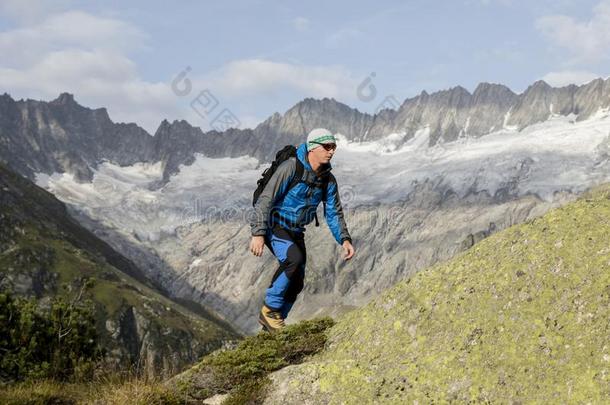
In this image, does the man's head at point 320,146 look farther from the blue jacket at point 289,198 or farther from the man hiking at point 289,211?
the blue jacket at point 289,198

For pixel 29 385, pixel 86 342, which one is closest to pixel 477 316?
pixel 29 385

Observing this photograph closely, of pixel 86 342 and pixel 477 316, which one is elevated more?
pixel 477 316

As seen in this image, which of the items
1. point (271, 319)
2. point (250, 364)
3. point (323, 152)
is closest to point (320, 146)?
point (323, 152)

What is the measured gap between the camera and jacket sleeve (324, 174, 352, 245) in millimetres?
12184

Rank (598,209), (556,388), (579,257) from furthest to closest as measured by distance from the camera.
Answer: (598,209)
(579,257)
(556,388)

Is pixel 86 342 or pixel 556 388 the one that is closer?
pixel 556 388

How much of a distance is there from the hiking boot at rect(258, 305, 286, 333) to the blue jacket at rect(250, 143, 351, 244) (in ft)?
5.22

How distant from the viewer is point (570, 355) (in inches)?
272

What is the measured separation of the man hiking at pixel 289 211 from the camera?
11.2 metres

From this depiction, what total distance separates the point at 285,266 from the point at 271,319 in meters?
1.07

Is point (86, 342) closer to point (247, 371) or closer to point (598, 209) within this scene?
point (247, 371)

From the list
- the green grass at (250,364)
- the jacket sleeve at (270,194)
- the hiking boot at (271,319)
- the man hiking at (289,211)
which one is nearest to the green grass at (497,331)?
the green grass at (250,364)

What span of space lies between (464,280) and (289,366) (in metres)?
2.85

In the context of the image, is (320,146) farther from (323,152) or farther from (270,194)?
(270,194)
